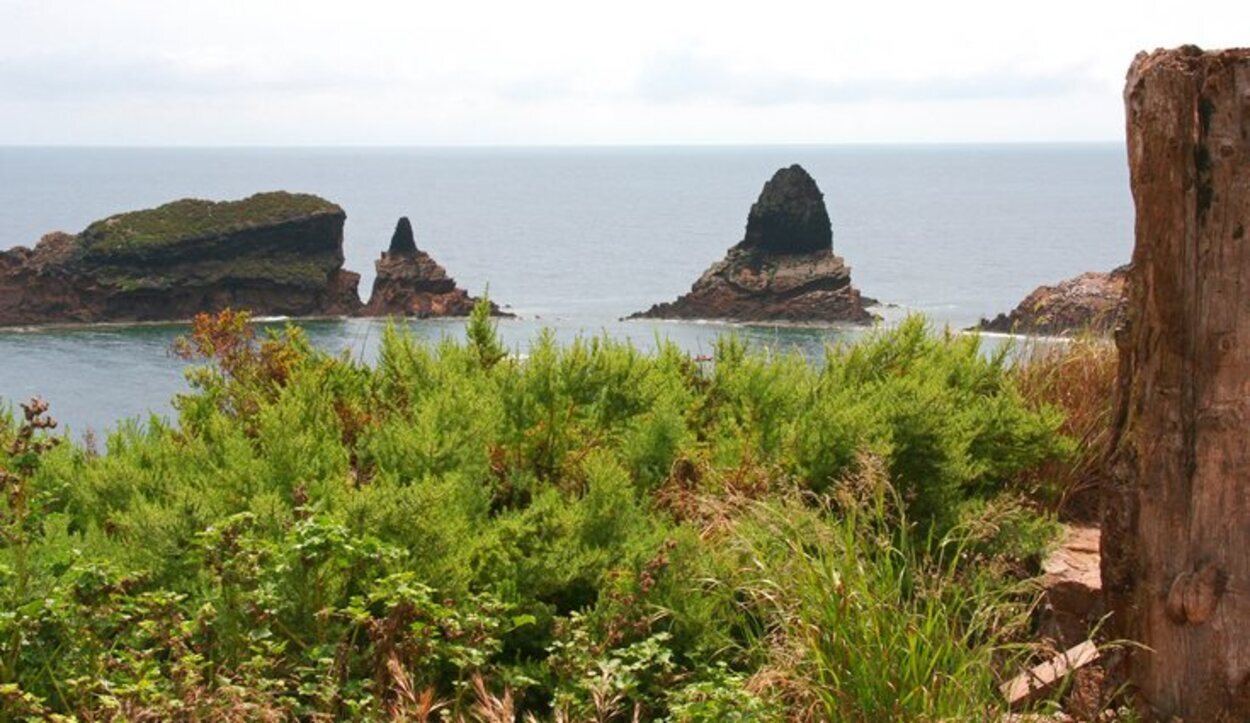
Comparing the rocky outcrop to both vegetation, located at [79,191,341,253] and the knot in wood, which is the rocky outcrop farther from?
the knot in wood

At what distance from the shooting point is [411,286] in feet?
296

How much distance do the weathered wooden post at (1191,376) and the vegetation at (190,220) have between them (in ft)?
318

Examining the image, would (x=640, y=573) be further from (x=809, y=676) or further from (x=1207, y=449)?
(x=1207, y=449)

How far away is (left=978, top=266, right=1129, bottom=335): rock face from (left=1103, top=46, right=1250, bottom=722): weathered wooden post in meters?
0.29

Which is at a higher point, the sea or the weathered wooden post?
the weathered wooden post

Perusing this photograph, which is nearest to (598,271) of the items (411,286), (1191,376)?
(411,286)

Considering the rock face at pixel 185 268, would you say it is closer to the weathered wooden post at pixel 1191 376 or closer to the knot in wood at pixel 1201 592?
the weathered wooden post at pixel 1191 376

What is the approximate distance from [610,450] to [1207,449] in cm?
243

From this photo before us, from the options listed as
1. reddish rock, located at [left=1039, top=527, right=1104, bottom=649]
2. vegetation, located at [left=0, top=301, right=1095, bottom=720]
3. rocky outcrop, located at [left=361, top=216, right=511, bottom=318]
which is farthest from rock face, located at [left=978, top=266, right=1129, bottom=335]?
rocky outcrop, located at [left=361, top=216, right=511, bottom=318]

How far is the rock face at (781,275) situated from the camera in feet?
298

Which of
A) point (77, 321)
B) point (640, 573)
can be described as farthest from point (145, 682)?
point (77, 321)

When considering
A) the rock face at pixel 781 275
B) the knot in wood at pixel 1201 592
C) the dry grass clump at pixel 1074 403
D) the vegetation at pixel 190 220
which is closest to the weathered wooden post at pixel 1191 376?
the knot in wood at pixel 1201 592

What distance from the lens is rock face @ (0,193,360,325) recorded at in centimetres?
9262

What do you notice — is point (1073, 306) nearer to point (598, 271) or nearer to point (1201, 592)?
point (1201, 592)
